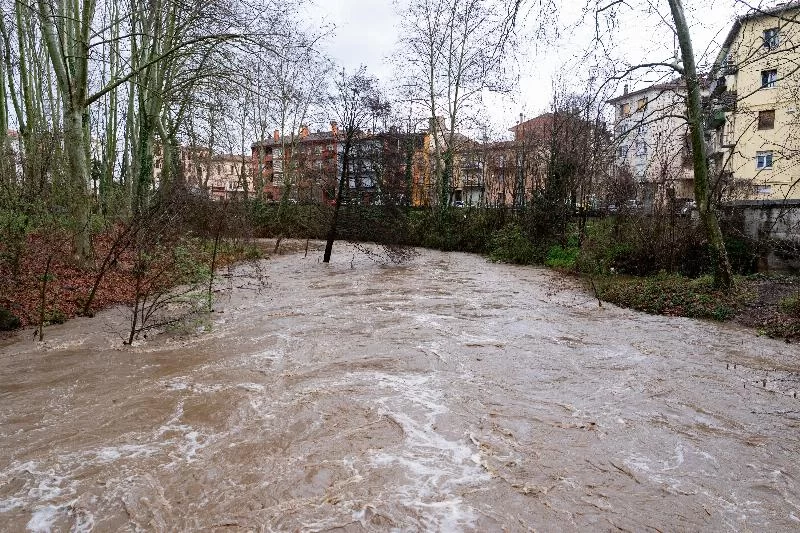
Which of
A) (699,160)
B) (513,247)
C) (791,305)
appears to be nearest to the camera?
(791,305)

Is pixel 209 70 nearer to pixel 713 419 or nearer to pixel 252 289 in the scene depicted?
pixel 252 289

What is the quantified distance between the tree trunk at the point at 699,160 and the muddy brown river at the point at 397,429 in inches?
101

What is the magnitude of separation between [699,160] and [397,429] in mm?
10511

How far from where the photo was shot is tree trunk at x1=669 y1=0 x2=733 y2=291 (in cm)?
1116

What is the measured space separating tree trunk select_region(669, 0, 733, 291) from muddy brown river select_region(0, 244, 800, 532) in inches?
101

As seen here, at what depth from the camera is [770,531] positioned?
12.4ft

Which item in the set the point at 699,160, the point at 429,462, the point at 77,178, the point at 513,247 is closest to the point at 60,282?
the point at 77,178

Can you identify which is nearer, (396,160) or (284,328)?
(284,328)

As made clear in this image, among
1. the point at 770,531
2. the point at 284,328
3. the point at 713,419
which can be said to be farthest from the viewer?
the point at 284,328

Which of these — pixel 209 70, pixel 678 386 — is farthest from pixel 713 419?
pixel 209 70

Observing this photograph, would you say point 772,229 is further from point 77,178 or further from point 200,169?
point 200,169

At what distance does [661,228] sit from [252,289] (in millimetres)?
11933

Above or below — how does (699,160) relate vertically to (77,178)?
above

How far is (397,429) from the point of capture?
5.33 meters
